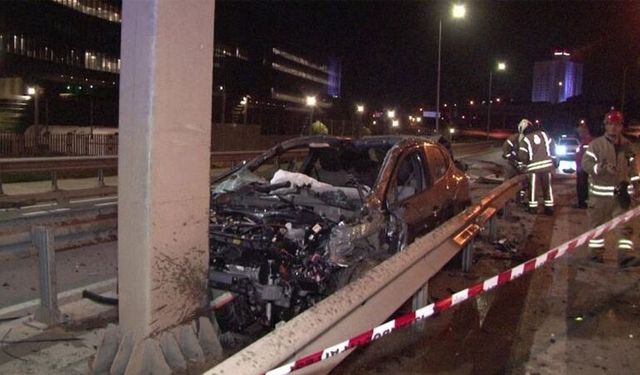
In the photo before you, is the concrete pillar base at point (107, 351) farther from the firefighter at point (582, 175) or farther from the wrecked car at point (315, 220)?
the firefighter at point (582, 175)

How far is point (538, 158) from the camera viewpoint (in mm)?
11008

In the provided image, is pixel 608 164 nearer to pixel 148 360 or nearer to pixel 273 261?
pixel 273 261

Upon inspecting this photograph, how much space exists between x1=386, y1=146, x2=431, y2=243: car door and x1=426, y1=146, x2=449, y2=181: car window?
0.17m

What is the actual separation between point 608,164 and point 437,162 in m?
2.11

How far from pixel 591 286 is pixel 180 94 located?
16.4 feet

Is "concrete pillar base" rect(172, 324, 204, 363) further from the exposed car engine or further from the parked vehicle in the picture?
the parked vehicle

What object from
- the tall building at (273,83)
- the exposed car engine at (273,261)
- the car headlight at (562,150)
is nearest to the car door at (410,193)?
the exposed car engine at (273,261)

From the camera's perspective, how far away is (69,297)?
18.6 ft

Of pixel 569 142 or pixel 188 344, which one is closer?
pixel 188 344

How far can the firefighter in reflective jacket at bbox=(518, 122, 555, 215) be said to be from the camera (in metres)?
11.0

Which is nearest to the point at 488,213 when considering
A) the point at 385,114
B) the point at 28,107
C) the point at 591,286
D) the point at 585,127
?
the point at 591,286

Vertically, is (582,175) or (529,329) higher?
(582,175)

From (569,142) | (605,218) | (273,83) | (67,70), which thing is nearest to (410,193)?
(605,218)

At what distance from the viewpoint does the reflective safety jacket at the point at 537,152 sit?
10992mm
